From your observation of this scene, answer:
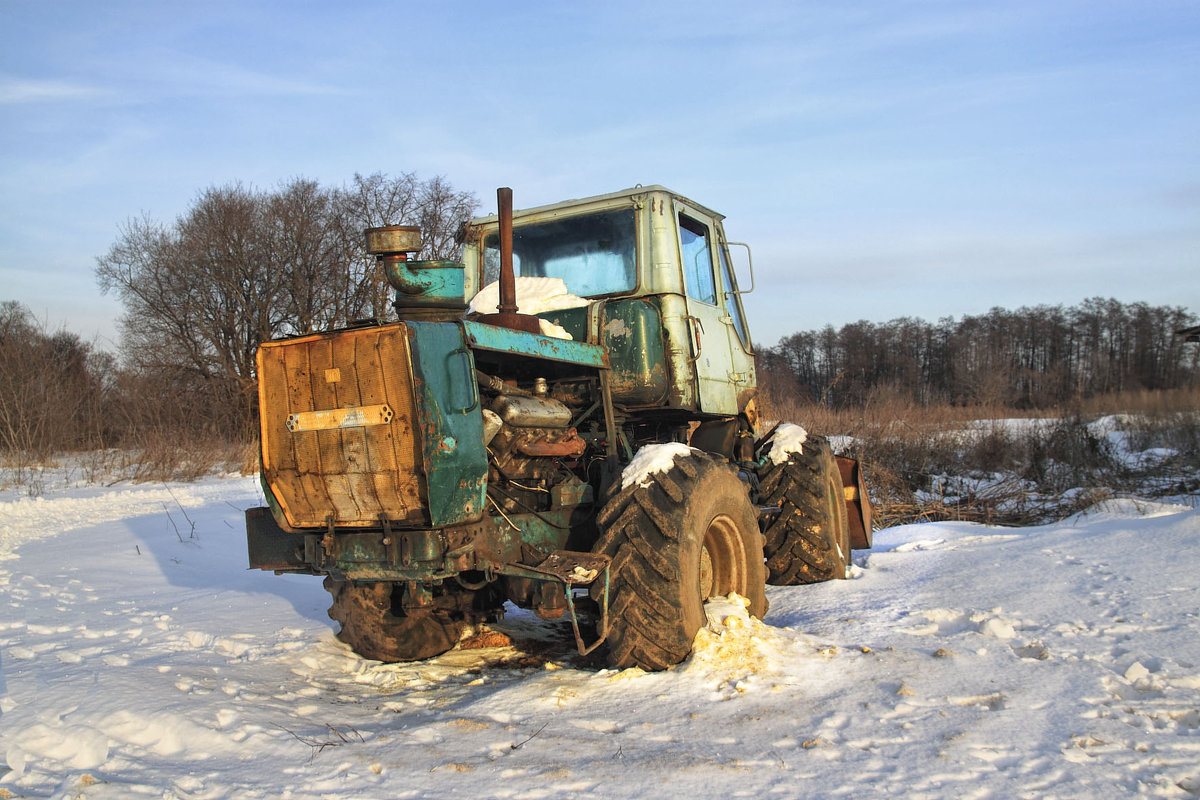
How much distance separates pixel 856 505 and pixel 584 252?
3.47m

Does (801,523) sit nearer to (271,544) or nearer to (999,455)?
(271,544)

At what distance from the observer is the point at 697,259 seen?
6.23 meters

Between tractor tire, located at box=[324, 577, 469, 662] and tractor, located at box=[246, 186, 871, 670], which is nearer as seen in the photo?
tractor, located at box=[246, 186, 871, 670]

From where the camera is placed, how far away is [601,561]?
4086 millimetres

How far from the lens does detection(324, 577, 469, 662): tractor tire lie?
4695 mm

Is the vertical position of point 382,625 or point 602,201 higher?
point 602,201

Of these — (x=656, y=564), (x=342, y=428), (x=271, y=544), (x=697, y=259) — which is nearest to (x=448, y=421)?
(x=342, y=428)

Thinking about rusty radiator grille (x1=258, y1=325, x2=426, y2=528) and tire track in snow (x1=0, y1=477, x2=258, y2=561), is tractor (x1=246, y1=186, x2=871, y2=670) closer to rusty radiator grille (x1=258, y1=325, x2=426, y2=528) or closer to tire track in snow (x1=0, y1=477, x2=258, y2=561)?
rusty radiator grille (x1=258, y1=325, x2=426, y2=528)

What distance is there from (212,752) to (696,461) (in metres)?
2.56

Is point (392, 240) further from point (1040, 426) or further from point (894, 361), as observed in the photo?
point (894, 361)

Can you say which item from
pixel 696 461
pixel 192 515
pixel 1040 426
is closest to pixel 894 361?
pixel 1040 426

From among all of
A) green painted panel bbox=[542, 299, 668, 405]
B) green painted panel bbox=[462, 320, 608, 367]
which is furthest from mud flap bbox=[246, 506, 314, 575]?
green painted panel bbox=[542, 299, 668, 405]

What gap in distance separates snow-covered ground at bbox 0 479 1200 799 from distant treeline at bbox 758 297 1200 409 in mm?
26331

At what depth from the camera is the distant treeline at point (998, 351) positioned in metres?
34.6
